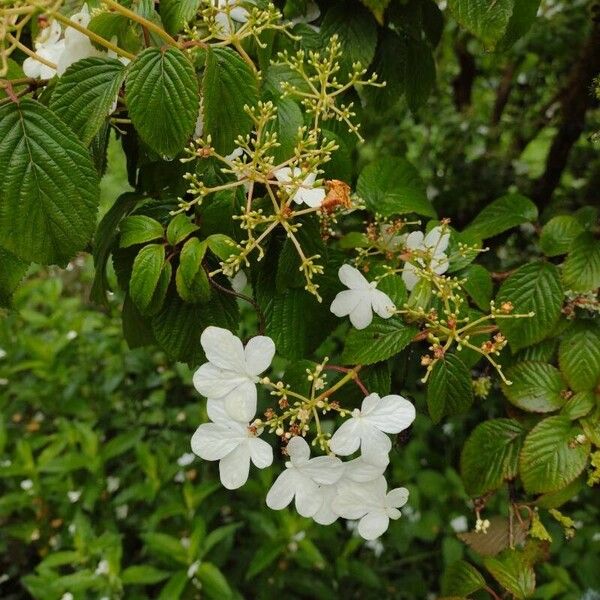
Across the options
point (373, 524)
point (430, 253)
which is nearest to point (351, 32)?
point (430, 253)

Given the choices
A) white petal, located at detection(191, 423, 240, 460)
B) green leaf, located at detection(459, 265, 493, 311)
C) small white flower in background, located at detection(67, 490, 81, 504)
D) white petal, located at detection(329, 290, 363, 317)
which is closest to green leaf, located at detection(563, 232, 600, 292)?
green leaf, located at detection(459, 265, 493, 311)

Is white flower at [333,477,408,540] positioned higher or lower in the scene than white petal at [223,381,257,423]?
lower

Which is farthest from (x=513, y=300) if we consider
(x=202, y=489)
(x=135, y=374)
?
(x=135, y=374)

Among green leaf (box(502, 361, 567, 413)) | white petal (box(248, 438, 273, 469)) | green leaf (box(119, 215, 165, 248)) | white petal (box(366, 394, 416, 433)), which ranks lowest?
green leaf (box(502, 361, 567, 413))

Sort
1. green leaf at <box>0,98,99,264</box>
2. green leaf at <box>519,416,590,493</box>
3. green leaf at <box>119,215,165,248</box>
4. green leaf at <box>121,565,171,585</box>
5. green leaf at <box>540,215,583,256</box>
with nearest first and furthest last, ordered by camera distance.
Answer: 1. green leaf at <box>0,98,99,264</box>
2. green leaf at <box>119,215,165,248</box>
3. green leaf at <box>519,416,590,493</box>
4. green leaf at <box>540,215,583,256</box>
5. green leaf at <box>121,565,171,585</box>

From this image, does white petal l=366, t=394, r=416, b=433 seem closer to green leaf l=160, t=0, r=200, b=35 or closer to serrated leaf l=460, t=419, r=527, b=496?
serrated leaf l=460, t=419, r=527, b=496

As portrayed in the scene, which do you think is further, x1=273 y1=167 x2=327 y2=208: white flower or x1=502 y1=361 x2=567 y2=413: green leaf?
x1=502 y1=361 x2=567 y2=413: green leaf
